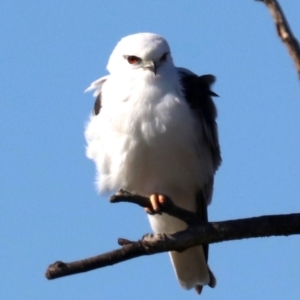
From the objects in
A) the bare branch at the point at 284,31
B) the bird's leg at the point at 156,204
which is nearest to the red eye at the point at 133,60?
the bird's leg at the point at 156,204

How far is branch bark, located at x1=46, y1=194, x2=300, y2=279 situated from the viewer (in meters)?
4.50

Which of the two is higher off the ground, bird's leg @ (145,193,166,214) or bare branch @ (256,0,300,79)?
bird's leg @ (145,193,166,214)

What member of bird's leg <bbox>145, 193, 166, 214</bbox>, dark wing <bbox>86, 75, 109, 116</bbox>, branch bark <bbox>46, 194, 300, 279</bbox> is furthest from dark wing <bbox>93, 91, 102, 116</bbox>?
branch bark <bbox>46, 194, 300, 279</bbox>

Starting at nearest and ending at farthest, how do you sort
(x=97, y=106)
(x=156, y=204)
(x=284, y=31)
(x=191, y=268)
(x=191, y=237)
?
(x=284, y=31) < (x=191, y=237) < (x=156, y=204) < (x=97, y=106) < (x=191, y=268)

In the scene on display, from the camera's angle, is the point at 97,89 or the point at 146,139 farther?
the point at 97,89

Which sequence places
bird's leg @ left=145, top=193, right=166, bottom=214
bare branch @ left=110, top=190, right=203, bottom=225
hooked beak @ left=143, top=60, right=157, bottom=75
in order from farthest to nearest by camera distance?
hooked beak @ left=143, top=60, right=157, bottom=75 → bird's leg @ left=145, top=193, right=166, bottom=214 → bare branch @ left=110, top=190, right=203, bottom=225

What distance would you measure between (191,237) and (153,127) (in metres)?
1.90

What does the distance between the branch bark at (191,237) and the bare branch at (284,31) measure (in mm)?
1404

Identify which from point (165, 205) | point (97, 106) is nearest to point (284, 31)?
point (165, 205)

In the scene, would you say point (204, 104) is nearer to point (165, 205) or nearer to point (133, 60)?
point (133, 60)

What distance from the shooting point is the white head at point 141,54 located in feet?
22.8

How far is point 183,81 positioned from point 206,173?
795mm

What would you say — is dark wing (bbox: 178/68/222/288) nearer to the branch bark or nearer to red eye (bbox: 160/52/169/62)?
red eye (bbox: 160/52/169/62)

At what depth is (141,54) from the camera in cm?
696
